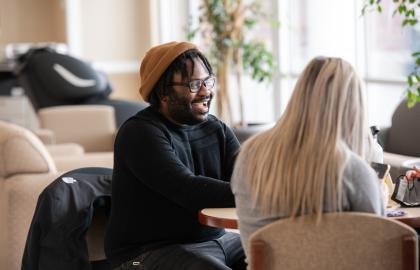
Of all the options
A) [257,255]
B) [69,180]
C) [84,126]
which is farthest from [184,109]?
[84,126]

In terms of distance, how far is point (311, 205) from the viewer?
73.0 inches

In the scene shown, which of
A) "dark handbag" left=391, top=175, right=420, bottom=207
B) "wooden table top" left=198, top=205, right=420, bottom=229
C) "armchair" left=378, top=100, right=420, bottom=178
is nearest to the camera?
"wooden table top" left=198, top=205, right=420, bottom=229

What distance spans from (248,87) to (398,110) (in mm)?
3342

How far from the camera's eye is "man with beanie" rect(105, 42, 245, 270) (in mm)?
2449

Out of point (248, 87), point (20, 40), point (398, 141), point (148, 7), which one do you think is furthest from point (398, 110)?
point (20, 40)

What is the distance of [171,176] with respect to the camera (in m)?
2.45

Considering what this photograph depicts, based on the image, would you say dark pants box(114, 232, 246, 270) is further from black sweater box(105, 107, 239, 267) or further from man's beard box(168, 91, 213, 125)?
man's beard box(168, 91, 213, 125)

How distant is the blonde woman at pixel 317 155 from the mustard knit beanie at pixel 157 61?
0.73m

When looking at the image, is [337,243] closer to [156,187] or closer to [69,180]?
[156,187]

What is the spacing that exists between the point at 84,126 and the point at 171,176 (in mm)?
3947

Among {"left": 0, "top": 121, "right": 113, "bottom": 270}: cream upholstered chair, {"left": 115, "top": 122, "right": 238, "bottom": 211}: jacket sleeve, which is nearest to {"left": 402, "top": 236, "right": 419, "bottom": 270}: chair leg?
{"left": 115, "top": 122, "right": 238, "bottom": 211}: jacket sleeve

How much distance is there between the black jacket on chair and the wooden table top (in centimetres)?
73

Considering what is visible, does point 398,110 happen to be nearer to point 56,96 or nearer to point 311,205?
point 311,205

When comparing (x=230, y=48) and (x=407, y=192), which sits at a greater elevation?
(x=230, y=48)
